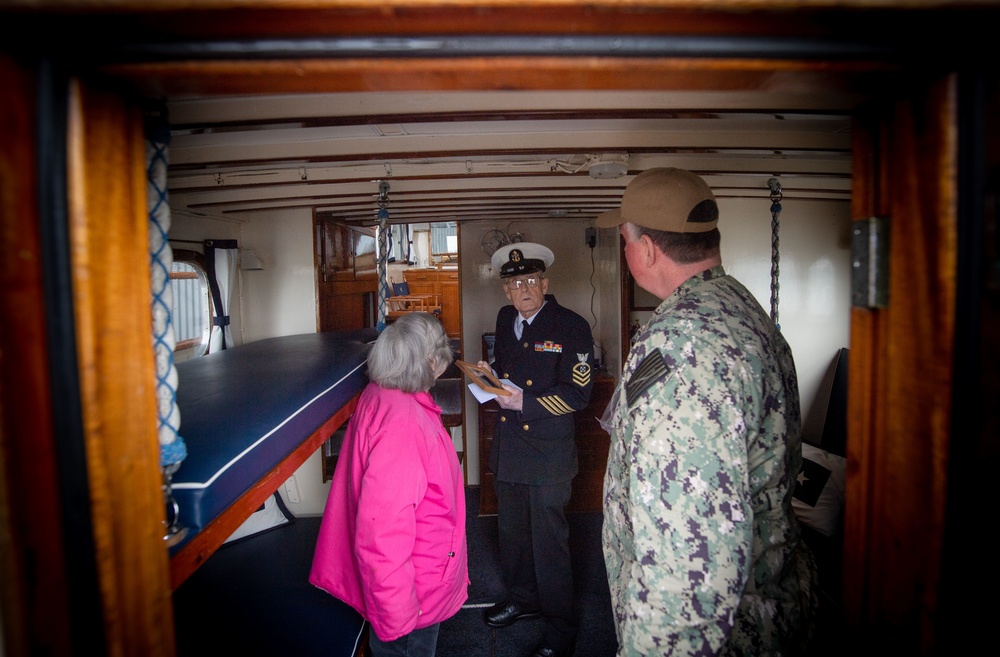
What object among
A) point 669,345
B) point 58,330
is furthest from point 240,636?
point 669,345

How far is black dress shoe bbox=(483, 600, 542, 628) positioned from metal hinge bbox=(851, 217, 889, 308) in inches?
111

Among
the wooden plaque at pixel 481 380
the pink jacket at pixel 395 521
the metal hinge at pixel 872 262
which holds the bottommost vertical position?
the pink jacket at pixel 395 521

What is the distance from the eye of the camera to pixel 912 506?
0.74m

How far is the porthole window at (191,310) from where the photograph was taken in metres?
3.41

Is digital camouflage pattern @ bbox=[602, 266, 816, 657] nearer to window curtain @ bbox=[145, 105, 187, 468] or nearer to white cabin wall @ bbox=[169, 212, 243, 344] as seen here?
window curtain @ bbox=[145, 105, 187, 468]

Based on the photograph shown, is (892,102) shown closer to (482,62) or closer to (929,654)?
(482,62)

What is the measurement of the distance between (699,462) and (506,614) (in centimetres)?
240

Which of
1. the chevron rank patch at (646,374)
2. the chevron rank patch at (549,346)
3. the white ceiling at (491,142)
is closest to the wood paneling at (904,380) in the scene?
the white ceiling at (491,142)

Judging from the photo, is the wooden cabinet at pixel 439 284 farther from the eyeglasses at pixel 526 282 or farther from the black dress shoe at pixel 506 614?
the black dress shoe at pixel 506 614

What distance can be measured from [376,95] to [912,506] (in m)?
1.68

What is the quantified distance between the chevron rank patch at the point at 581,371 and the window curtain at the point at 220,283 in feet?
8.64

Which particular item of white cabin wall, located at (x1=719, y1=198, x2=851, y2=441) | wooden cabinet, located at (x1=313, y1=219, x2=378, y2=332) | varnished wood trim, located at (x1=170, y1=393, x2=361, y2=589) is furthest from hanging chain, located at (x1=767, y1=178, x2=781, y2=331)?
wooden cabinet, located at (x1=313, y1=219, x2=378, y2=332)

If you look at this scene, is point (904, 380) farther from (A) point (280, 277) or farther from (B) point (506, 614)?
(A) point (280, 277)

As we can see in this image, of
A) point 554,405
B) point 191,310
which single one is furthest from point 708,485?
point 191,310
